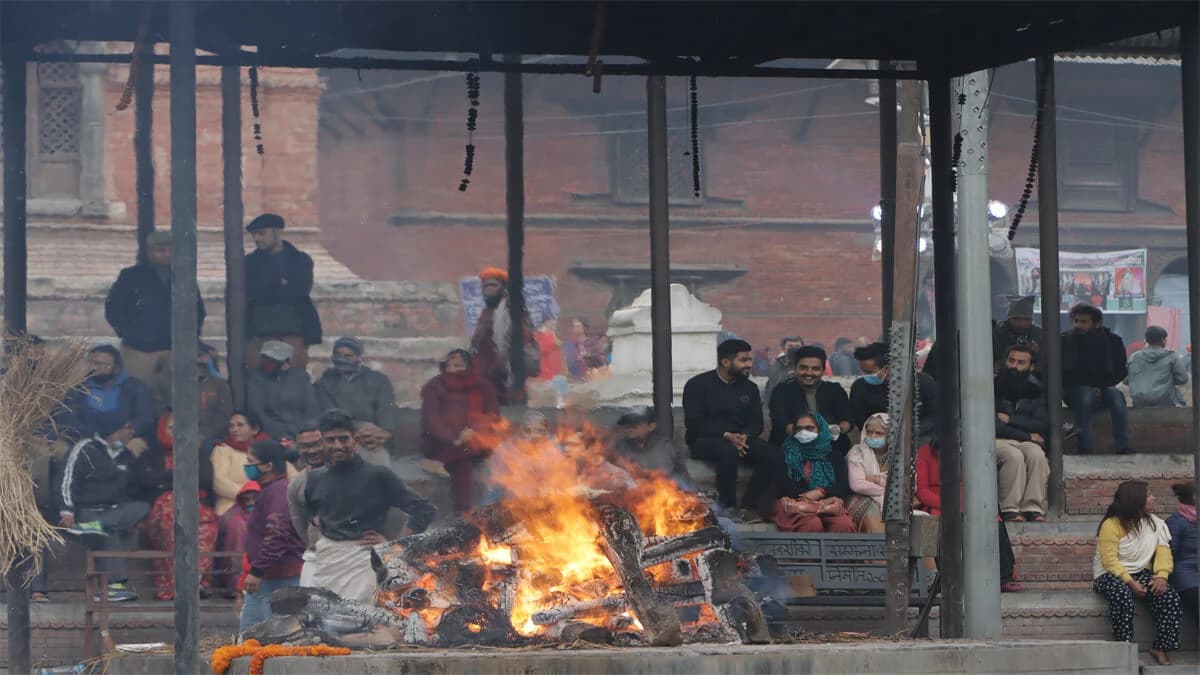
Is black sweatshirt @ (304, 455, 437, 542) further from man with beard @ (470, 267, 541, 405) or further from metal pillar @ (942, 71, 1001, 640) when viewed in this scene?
metal pillar @ (942, 71, 1001, 640)

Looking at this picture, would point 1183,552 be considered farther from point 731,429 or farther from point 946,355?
point 946,355

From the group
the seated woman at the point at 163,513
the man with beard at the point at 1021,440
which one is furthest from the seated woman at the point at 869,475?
the seated woman at the point at 163,513

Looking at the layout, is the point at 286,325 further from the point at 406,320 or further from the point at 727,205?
the point at 727,205

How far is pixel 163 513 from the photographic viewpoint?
14.5 meters

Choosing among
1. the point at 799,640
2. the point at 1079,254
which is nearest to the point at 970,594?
the point at 799,640

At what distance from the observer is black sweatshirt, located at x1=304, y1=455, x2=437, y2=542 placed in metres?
13.1

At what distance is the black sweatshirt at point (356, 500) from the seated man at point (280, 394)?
275cm

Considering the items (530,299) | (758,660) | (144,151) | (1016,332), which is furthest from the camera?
(530,299)

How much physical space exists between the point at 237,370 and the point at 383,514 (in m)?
3.99

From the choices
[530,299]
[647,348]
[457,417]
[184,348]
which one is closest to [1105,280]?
[530,299]

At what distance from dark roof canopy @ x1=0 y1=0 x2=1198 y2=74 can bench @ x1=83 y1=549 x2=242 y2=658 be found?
4287mm

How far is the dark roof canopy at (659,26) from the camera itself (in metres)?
9.62

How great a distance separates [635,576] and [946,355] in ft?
7.67

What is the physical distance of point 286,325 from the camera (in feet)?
57.4
